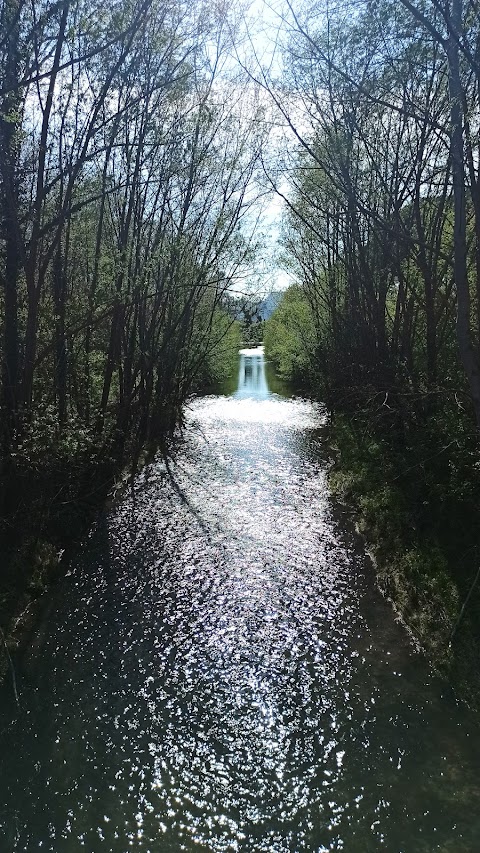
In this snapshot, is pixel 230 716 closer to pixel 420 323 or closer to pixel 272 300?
pixel 420 323

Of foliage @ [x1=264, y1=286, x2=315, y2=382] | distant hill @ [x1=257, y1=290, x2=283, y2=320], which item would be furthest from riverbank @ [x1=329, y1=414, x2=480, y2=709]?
distant hill @ [x1=257, y1=290, x2=283, y2=320]

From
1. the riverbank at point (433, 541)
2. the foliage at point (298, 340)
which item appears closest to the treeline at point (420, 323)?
the riverbank at point (433, 541)

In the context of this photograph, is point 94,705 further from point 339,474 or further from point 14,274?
point 339,474

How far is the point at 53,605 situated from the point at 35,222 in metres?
5.57

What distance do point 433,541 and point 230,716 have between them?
13.5 ft

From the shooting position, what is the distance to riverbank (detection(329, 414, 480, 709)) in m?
6.13

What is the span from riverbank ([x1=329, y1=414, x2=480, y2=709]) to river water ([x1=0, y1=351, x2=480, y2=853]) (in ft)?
1.05

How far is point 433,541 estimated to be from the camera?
7.96m

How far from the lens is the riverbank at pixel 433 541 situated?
613 cm

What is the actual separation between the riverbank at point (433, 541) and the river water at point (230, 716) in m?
0.32

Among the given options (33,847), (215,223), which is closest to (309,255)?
(215,223)

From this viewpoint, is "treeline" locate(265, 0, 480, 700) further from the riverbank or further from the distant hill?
the distant hill

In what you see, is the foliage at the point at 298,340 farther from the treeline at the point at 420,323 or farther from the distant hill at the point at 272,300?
the treeline at the point at 420,323

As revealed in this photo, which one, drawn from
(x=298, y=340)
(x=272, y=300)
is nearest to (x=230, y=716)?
(x=298, y=340)
